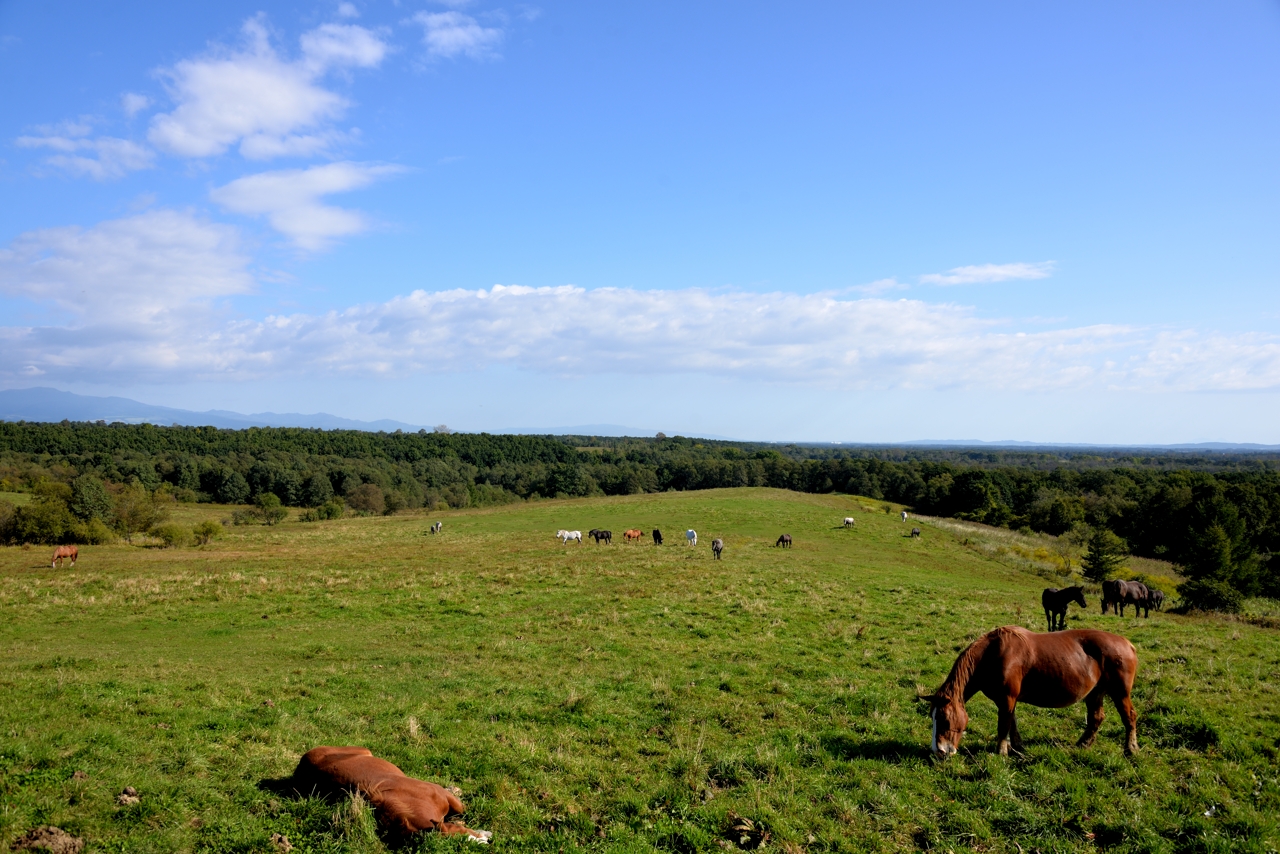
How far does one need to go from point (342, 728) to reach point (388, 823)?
4.07 metres

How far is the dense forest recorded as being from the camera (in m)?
44.6

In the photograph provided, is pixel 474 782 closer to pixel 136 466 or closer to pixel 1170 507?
Result: pixel 1170 507

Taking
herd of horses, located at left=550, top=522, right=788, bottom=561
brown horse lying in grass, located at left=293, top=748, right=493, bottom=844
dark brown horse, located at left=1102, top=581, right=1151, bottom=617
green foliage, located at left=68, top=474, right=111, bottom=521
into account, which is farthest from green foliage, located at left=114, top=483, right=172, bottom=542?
dark brown horse, located at left=1102, top=581, right=1151, bottom=617

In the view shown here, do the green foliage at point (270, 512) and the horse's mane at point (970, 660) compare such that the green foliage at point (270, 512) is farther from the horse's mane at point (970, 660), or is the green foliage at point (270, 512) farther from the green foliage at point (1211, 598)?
the green foliage at point (1211, 598)

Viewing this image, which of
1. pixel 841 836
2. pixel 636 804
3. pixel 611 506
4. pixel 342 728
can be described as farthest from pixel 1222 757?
pixel 611 506

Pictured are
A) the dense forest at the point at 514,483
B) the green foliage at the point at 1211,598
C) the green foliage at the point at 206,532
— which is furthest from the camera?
the dense forest at the point at 514,483

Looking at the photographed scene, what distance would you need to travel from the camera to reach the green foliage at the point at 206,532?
4269 centimetres

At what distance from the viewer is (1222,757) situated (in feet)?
26.3

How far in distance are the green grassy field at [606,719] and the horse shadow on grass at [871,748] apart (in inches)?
2.5

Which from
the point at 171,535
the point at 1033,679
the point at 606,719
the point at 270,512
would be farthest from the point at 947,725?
the point at 270,512

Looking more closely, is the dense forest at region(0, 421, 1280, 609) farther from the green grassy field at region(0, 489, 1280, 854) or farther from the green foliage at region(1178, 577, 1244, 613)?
the green grassy field at region(0, 489, 1280, 854)

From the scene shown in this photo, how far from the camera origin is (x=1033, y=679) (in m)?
8.12

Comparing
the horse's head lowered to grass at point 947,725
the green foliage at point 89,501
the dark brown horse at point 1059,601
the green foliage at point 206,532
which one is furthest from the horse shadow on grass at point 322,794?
the green foliage at point 89,501

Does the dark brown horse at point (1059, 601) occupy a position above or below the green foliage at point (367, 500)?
above
